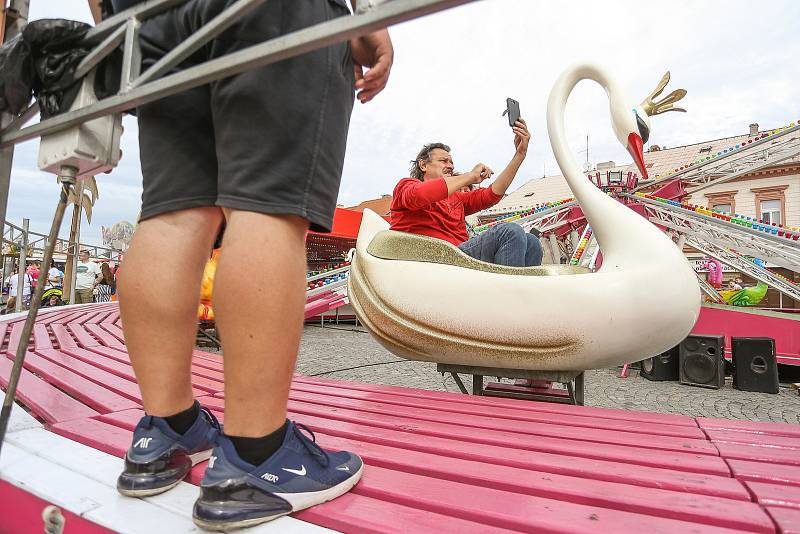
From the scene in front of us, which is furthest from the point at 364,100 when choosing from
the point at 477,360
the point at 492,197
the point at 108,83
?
the point at 492,197

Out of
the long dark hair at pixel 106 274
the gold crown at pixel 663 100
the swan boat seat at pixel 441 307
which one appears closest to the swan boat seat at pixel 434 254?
the swan boat seat at pixel 441 307

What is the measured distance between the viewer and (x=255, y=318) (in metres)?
0.69

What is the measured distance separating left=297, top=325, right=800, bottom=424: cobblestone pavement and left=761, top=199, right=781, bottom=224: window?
65.5 feet

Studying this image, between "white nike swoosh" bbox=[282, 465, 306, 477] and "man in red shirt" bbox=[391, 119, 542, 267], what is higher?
"man in red shirt" bbox=[391, 119, 542, 267]

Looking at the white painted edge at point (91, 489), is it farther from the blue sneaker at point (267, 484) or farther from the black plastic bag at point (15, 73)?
the black plastic bag at point (15, 73)

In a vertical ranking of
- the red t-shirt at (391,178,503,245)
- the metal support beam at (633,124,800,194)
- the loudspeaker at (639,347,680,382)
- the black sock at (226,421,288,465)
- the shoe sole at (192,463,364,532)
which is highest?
the metal support beam at (633,124,800,194)

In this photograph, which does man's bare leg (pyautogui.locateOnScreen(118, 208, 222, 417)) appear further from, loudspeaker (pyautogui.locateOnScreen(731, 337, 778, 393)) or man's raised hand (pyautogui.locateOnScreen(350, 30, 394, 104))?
loudspeaker (pyautogui.locateOnScreen(731, 337, 778, 393))

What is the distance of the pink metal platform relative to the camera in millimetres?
685

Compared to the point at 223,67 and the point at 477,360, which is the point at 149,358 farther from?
the point at 477,360

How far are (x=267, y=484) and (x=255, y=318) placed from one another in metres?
0.25

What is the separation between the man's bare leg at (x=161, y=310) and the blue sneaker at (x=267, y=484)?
206mm

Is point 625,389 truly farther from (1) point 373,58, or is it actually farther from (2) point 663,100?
(1) point 373,58

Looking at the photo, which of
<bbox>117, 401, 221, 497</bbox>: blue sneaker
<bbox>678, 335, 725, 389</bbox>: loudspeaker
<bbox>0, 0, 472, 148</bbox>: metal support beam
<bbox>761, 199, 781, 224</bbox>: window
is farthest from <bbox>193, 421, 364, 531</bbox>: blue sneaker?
<bbox>761, 199, 781, 224</bbox>: window

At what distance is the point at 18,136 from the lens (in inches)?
35.6
